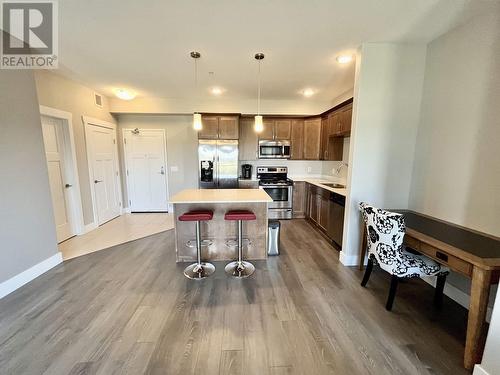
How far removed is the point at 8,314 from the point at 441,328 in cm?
385

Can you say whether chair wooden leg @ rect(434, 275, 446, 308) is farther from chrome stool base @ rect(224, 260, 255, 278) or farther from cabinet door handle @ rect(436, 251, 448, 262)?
chrome stool base @ rect(224, 260, 255, 278)

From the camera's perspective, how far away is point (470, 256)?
144 centimetres

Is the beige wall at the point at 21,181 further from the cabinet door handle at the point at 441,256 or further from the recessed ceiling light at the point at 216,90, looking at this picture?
the cabinet door handle at the point at 441,256

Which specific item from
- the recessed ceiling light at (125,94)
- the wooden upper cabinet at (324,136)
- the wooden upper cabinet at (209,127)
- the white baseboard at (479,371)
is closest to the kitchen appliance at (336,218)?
the wooden upper cabinet at (324,136)

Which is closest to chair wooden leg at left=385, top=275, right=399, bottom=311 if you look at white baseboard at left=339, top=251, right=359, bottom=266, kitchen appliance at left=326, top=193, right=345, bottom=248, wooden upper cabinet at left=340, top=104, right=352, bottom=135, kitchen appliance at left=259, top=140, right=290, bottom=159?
white baseboard at left=339, top=251, right=359, bottom=266

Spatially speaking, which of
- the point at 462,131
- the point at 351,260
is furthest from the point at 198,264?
the point at 462,131

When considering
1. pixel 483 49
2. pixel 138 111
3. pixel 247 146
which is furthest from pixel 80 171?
pixel 483 49

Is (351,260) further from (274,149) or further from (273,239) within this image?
(274,149)

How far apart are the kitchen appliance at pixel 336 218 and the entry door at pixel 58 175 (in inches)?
178

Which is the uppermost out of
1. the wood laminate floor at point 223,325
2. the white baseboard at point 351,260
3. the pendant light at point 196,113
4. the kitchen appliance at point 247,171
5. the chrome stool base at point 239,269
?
the pendant light at point 196,113

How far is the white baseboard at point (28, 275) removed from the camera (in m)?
2.20

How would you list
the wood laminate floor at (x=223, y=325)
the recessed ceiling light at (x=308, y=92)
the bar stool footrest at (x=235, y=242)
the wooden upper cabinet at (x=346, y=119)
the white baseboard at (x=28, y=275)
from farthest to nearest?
the recessed ceiling light at (x=308, y=92) → the wooden upper cabinet at (x=346, y=119) → the bar stool footrest at (x=235, y=242) → the white baseboard at (x=28, y=275) → the wood laminate floor at (x=223, y=325)

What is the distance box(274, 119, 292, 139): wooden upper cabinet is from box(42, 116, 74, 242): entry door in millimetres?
4113

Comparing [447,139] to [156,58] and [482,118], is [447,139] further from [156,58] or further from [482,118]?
[156,58]
